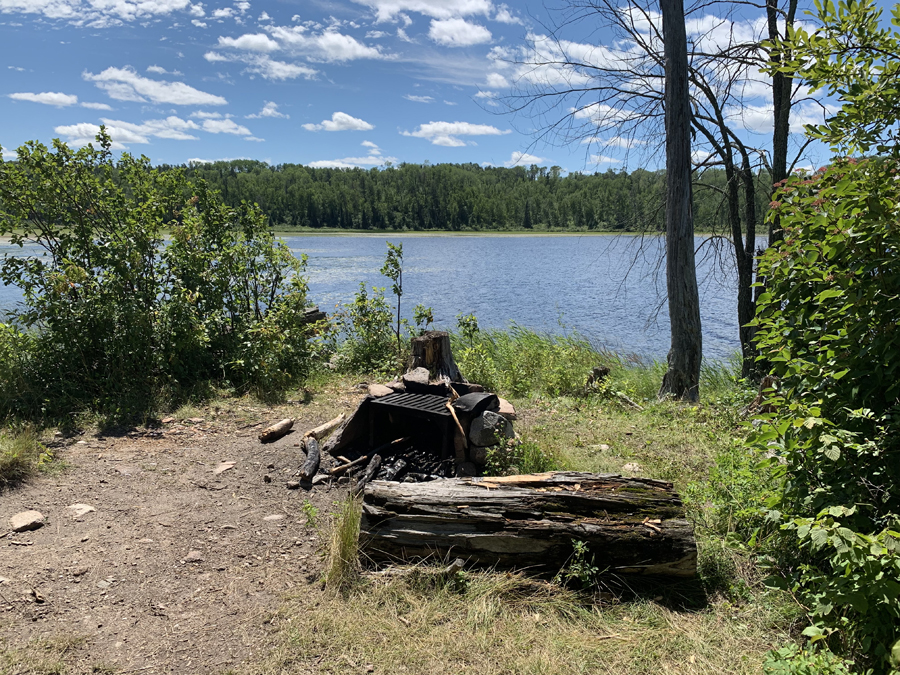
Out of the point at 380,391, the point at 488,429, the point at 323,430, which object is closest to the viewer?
the point at 488,429

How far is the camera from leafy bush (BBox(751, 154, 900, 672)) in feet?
7.38

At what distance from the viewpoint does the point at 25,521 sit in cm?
406

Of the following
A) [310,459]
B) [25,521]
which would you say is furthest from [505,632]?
[25,521]

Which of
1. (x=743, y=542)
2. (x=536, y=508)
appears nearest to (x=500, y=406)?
(x=536, y=508)

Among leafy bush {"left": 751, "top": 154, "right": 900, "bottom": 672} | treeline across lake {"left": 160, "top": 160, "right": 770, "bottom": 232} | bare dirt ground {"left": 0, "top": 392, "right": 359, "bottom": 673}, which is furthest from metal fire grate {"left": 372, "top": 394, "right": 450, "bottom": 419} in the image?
treeline across lake {"left": 160, "top": 160, "right": 770, "bottom": 232}

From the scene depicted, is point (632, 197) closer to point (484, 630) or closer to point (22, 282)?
point (484, 630)

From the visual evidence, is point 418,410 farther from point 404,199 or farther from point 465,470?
point 404,199

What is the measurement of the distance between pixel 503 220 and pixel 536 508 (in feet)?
204

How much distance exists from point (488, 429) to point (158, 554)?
255cm

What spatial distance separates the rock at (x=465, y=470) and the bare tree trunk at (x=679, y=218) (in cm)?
394

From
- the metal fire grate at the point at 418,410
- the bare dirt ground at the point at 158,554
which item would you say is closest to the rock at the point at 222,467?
the bare dirt ground at the point at 158,554

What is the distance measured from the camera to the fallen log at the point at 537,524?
3.35m

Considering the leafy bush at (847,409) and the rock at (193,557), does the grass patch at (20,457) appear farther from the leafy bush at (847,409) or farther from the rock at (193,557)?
the leafy bush at (847,409)

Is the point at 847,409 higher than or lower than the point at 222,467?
higher
